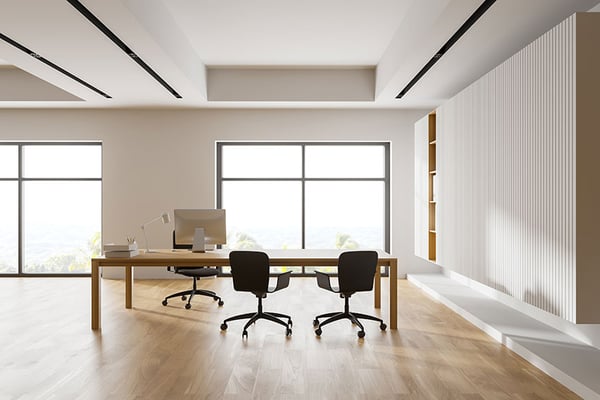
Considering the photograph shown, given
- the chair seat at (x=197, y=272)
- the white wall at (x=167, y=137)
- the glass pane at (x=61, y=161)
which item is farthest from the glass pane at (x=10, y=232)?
the chair seat at (x=197, y=272)

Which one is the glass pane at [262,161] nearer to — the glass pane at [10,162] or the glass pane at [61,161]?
the glass pane at [61,161]

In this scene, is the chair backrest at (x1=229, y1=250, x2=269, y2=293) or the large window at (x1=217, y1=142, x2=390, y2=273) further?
the large window at (x1=217, y1=142, x2=390, y2=273)

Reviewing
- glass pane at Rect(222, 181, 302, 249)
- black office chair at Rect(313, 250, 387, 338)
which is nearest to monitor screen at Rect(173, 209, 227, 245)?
black office chair at Rect(313, 250, 387, 338)

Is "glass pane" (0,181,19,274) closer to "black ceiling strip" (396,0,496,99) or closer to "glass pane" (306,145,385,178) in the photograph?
"glass pane" (306,145,385,178)

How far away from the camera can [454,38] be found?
17.0ft

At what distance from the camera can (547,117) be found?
3836 millimetres

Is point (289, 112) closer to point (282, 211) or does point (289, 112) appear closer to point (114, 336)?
point (282, 211)

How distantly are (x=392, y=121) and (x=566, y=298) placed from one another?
18.0 feet

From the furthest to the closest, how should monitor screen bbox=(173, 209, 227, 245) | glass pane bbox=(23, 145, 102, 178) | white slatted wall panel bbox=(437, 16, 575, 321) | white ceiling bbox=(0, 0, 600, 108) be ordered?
glass pane bbox=(23, 145, 102, 178)
monitor screen bbox=(173, 209, 227, 245)
white ceiling bbox=(0, 0, 600, 108)
white slatted wall panel bbox=(437, 16, 575, 321)

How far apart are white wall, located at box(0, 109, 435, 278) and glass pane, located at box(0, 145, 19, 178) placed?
0.27 metres

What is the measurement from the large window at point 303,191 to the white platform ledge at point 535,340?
2471 millimetres

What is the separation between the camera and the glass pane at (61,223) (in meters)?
8.91

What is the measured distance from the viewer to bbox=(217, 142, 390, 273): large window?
892 centimetres

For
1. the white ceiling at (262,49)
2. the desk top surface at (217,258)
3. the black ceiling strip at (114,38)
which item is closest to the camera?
the black ceiling strip at (114,38)
